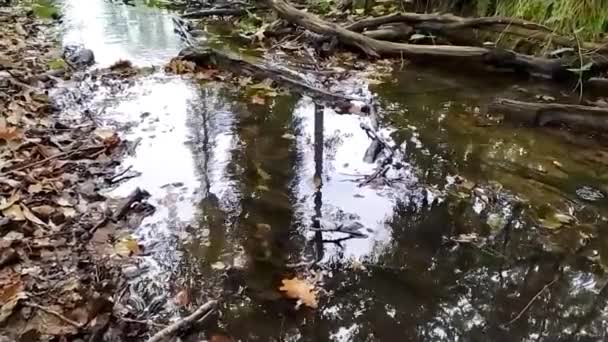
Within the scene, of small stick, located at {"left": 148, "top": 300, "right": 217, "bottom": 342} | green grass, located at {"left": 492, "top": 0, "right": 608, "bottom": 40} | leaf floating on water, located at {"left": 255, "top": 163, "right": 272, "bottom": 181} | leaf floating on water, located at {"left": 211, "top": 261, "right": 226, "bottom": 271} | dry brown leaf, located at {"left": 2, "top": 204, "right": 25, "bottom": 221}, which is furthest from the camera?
green grass, located at {"left": 492, "top": 0, "right": 608, "bottom": 40}

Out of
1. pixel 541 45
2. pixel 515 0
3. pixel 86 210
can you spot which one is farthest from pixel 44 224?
pixel 515 0

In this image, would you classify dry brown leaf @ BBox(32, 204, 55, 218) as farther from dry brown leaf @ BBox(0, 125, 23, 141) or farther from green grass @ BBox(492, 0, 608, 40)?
green grass @ BBox(492, 0, 608, 40)

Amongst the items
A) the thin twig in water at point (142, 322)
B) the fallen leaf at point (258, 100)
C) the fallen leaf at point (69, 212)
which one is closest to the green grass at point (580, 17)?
the fallen leaf at point (258, 100)

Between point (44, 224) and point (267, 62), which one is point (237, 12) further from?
point (44, 224)

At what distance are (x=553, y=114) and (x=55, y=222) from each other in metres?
4.26

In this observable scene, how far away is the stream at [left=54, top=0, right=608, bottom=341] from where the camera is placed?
116 inches

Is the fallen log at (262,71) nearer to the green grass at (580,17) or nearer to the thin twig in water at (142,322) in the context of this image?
the green grass at (580,17)

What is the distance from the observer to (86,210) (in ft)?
11.9

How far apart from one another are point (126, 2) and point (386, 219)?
8.52 meters

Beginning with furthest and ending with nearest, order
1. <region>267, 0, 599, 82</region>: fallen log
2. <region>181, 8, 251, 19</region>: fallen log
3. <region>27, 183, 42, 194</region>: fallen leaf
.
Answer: <region>181, 8, 251, 19</region>: fallen log, <region>267, 0, 599, 82</region>: fallen log, <region>27, 183, 42, 194</region>: fallen leaf

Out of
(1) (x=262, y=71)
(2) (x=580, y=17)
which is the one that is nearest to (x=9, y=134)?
(1) (x=262, y=71)

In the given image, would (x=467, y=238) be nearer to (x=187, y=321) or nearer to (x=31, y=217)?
(x=187, y=321)

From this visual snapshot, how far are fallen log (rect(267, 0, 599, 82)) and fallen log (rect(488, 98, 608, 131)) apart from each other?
1131 mm

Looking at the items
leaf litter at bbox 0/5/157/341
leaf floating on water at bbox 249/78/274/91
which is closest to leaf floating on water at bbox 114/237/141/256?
leaf litter at bbox 0/5/157/341
